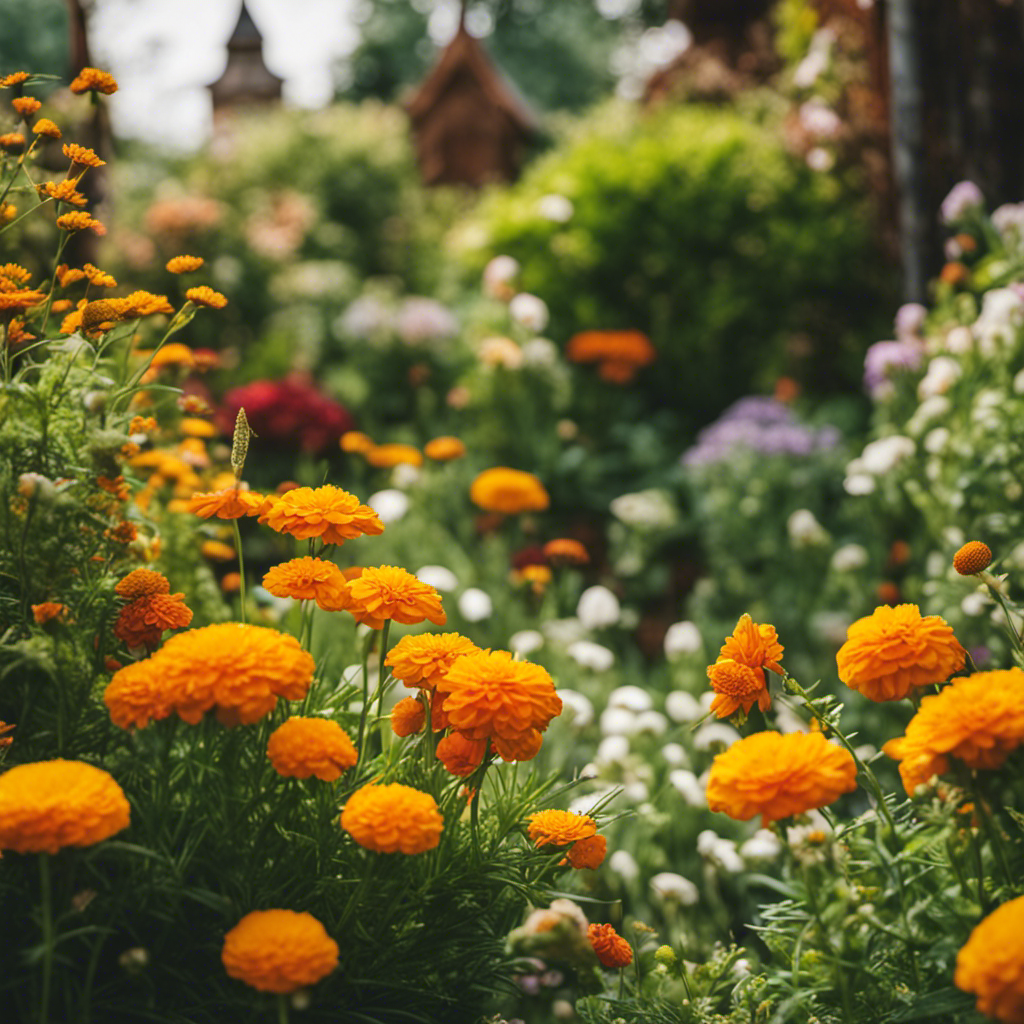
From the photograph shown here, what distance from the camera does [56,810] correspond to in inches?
37.2

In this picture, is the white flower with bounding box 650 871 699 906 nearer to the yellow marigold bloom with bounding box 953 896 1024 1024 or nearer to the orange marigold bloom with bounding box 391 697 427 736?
the orange marigold bloom with bounding box 391 697 427 736

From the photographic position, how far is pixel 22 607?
1279mm

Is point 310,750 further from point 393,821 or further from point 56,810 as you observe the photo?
point 56,810

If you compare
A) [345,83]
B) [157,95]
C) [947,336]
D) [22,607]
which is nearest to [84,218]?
[22,607]

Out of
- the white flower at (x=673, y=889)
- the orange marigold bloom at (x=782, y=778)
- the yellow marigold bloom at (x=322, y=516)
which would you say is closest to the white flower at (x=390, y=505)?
the white flower at (x=673, y=889)

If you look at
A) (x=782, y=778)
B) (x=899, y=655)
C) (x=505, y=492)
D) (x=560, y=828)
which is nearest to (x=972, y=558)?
(x=899, y=655)

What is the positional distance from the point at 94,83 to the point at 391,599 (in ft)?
3.12

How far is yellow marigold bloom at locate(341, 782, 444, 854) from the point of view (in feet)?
3.41

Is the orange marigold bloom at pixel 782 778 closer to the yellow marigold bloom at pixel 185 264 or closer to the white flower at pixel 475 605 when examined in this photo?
the yellow marigold bloom at pixel 185 264

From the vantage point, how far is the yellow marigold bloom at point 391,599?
1.27 meters

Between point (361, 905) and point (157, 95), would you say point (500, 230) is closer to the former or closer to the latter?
point (361, 905)

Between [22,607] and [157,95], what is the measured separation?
568 inches

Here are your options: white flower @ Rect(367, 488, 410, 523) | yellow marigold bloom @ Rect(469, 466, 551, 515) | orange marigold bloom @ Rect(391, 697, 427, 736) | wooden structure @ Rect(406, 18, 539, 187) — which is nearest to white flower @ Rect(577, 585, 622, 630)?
yellow marigold bloom @ Rect(469, 466, 551, 515)

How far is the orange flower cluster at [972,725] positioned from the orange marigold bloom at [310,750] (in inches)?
25.2
